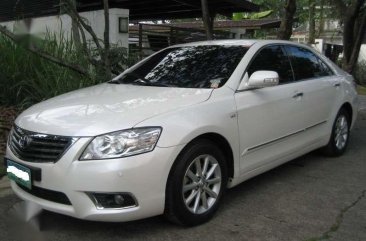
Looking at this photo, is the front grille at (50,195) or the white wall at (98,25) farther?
the white wall at (98,25)

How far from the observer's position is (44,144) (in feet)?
12.1

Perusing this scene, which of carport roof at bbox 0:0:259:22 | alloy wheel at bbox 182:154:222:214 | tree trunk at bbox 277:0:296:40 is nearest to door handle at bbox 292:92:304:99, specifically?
alloy wheel at bbox 182:154:222:214

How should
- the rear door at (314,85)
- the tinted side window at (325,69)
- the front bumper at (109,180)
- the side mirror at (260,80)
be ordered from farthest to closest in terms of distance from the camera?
1. the tinted side window at (325,69)
2. the rear door at (314,85)
3. the side mirror at (260,80)
4. the front bumper at (109,180)

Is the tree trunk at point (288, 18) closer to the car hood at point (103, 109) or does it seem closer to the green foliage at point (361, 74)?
the car hood at point (103, 109)

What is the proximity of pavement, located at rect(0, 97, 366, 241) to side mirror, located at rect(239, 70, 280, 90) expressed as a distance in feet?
→ 3.60

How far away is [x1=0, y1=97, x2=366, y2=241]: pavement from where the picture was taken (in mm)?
3877

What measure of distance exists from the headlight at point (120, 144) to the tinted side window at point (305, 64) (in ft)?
8.26

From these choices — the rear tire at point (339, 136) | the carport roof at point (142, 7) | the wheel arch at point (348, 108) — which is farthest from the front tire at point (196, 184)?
the carport roof at point (142, 7)

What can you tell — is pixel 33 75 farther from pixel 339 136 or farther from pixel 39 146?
pixel 339 136

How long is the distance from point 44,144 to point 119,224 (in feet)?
3.05

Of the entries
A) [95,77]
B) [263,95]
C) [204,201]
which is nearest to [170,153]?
[204,201]

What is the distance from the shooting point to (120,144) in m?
3.53

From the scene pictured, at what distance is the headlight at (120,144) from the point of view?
3.50m

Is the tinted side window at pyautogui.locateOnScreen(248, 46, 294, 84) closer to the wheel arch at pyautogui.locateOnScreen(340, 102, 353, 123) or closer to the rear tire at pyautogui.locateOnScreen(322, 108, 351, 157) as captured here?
the rear tire at pyautogui.locateOnScreen(322, 108, 351, 157)
